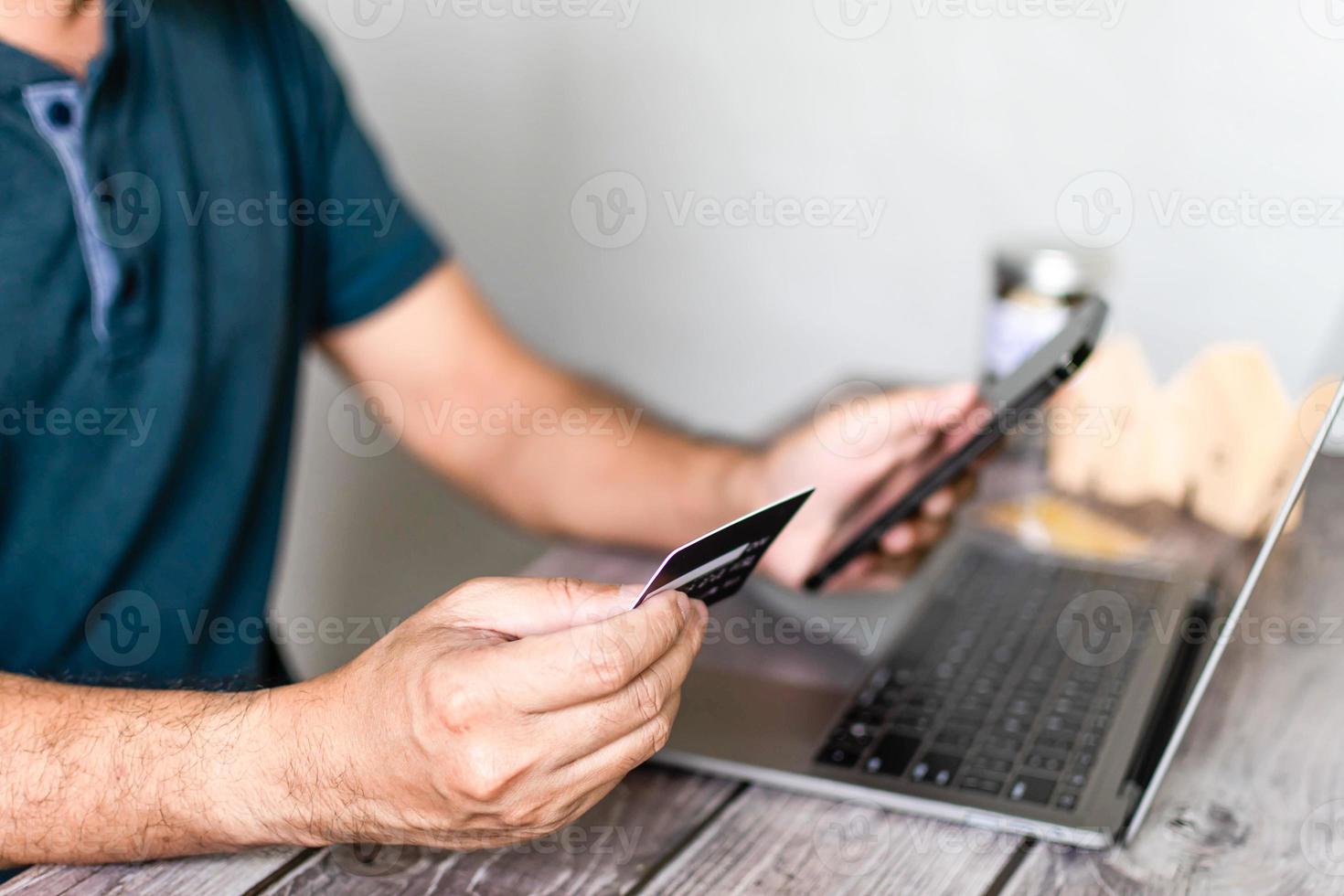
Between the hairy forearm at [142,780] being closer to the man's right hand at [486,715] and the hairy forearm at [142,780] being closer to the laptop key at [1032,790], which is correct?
the man's right hand at [486,715]

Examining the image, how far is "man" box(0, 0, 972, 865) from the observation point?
0.57 metres

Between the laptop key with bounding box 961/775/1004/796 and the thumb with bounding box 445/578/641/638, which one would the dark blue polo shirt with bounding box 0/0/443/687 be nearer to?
the thumb with bounding box 445/578/641/638

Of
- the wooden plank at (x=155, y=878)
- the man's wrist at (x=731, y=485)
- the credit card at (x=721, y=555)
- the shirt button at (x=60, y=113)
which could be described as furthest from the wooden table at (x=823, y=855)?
the shirt button at (x=60, y=113)

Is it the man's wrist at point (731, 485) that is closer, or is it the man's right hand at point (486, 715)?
the man's right hand at point (486, 715)

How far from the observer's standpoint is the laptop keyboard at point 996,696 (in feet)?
2.37

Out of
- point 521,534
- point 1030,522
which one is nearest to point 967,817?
point 1030,522

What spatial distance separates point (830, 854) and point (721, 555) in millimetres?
189

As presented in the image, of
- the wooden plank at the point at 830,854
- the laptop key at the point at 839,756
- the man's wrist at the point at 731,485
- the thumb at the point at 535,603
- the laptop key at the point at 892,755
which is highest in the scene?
the thumb at the point at 535,603

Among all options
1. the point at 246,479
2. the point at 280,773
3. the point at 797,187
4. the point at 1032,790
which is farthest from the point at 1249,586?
the point at 797,187

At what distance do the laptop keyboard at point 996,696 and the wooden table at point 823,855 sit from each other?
0.15ft

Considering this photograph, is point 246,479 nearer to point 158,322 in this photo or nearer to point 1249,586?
point 158,322

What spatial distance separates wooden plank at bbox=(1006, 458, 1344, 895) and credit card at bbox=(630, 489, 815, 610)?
214 millimetres

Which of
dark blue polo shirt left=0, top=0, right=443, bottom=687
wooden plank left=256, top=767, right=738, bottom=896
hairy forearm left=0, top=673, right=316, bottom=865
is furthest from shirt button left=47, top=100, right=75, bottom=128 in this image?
wooden plank left=256, top=767, right=738, bottom=896

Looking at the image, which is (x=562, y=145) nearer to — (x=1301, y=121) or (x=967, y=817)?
(x=1301, y=121)
